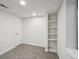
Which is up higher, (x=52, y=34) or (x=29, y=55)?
(x=52, y=34)

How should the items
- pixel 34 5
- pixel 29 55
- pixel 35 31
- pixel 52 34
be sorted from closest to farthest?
1. pixel 34 5
2. pixel 29 55
3. pixel 52 34
4. pixel 35 31

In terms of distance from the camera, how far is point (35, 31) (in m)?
4.73

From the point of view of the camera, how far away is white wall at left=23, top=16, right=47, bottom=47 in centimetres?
429

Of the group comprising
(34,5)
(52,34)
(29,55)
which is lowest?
(29,55)

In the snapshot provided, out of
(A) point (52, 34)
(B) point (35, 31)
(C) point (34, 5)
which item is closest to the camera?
(C) point (34, 5)

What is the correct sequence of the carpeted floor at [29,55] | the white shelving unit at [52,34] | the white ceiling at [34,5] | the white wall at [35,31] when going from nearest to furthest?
the white ceiling at [34,5], the carpeted floor at [29,55], the white shelving unit at [52,34], the white wall at [35,31]

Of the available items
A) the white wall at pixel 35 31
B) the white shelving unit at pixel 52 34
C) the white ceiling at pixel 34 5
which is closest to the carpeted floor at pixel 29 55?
the white shelving unit at pixel 52 34

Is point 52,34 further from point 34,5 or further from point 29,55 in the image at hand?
point 34,5

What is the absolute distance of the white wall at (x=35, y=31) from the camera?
429 centimetres

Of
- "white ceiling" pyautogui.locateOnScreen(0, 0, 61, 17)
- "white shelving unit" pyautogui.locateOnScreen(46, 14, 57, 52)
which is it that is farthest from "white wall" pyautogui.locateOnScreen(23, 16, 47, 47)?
"white ceiling" pyautogui.locateOnScreen(0, 0, 61, 17)

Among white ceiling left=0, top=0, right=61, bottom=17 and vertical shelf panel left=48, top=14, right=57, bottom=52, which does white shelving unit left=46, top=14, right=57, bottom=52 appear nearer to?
vertical shelf panel left=48, top=14, right=57, bottom=52

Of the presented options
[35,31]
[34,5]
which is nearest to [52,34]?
[35,31]

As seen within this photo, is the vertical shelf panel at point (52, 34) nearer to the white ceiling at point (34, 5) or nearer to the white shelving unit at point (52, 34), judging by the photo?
the white shelving unit at point (52, 34)

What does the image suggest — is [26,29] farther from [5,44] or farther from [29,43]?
[5,44]
